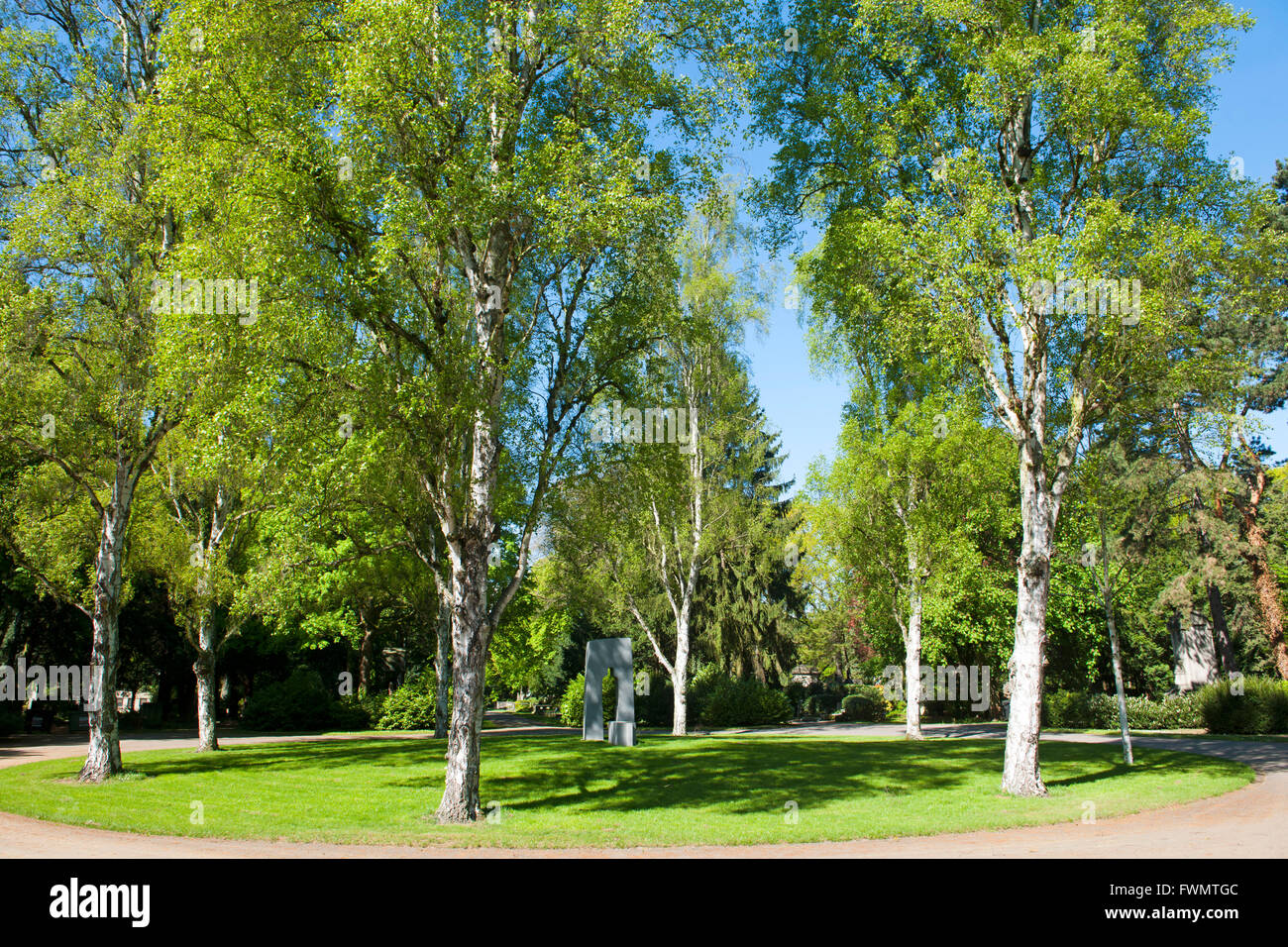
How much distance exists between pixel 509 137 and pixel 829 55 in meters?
8.94

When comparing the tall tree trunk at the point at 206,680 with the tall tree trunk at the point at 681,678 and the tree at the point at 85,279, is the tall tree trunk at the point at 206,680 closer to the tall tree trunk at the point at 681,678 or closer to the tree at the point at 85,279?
the tree at the point at 85,279

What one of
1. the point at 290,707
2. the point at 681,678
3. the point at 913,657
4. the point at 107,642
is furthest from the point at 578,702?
the point at 107,642

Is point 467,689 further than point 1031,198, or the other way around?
point 1031,198

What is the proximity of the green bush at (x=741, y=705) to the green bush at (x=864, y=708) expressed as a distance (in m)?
5.54

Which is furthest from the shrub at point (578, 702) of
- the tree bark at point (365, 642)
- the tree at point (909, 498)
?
the tree at point (909, 498)

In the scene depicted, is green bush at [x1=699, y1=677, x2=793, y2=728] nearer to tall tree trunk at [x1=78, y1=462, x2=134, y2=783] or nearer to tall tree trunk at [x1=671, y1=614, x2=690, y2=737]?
tall tree trunk at [x1=671, y1=614, x2=690, y2=737]

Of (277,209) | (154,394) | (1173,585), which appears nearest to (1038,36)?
(277,209)

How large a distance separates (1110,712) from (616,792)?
83.9 ft

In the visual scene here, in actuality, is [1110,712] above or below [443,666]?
below

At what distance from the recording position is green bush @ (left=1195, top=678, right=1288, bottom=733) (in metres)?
25.3

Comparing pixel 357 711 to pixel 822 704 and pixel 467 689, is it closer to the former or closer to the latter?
pixel 822 704

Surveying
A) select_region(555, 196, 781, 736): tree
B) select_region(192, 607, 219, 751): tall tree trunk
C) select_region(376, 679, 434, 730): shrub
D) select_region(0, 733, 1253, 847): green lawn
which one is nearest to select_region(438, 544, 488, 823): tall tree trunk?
select_region(0, 733, 1253, 847): green lawn

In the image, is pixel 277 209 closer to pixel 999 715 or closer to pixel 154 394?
pixel 154 394

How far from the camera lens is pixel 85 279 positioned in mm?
16641
